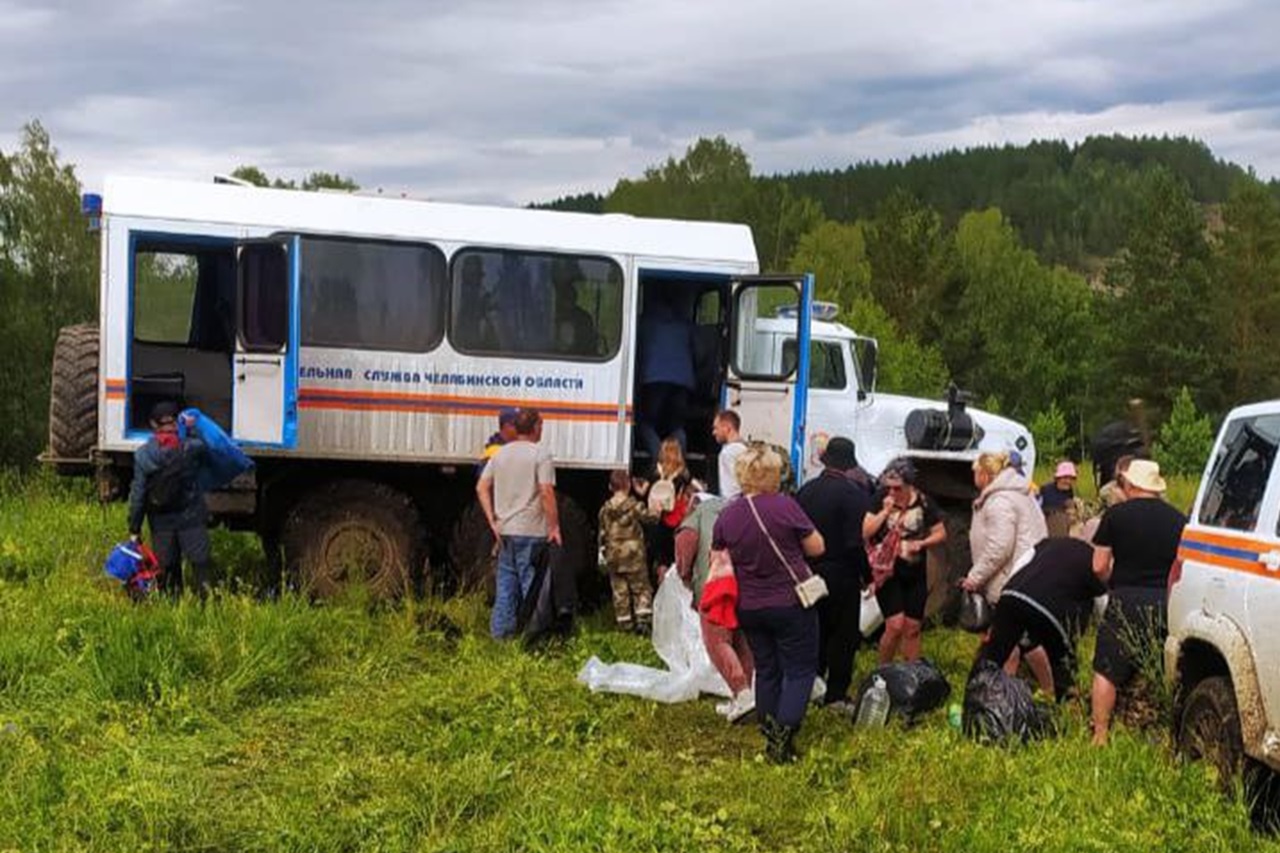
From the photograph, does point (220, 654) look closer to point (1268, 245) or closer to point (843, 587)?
point (843, 587)

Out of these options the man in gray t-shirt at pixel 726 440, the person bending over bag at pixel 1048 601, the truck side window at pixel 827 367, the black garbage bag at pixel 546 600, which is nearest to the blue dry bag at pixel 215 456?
the black garbage bag at pixel 546 600

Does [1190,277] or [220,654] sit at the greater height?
[1190,277]

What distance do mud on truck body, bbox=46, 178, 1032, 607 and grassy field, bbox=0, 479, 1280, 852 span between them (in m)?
1.41

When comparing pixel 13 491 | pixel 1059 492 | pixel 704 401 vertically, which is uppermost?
pixel 704 401

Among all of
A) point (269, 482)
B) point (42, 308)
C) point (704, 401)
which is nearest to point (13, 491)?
point (42, 308)

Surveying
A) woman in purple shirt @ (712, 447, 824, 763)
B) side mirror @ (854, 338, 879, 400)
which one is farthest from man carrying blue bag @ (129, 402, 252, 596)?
side mirror @ (854, 338, 879, 400)

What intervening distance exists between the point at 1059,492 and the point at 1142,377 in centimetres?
3783

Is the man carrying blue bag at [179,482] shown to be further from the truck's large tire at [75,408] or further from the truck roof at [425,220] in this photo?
the truck roof at [425,220]

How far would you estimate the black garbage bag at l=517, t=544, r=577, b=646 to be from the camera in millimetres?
8633

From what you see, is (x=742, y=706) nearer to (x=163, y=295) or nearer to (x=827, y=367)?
(x=827, y=367)

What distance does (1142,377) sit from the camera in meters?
46.1

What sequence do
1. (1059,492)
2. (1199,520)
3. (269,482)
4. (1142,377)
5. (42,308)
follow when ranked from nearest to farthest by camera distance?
(1199,520) < (269,482) < (1059,492) < (42,308) < (1142,377)

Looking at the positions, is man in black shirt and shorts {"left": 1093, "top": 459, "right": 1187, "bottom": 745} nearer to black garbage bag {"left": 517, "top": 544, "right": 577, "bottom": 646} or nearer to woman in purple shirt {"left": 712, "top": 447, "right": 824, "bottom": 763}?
woman in purple shirt {"left": 712, "top": 447, "right": 824, "bottom": 763}

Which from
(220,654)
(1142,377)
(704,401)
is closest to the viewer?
(220,654)
